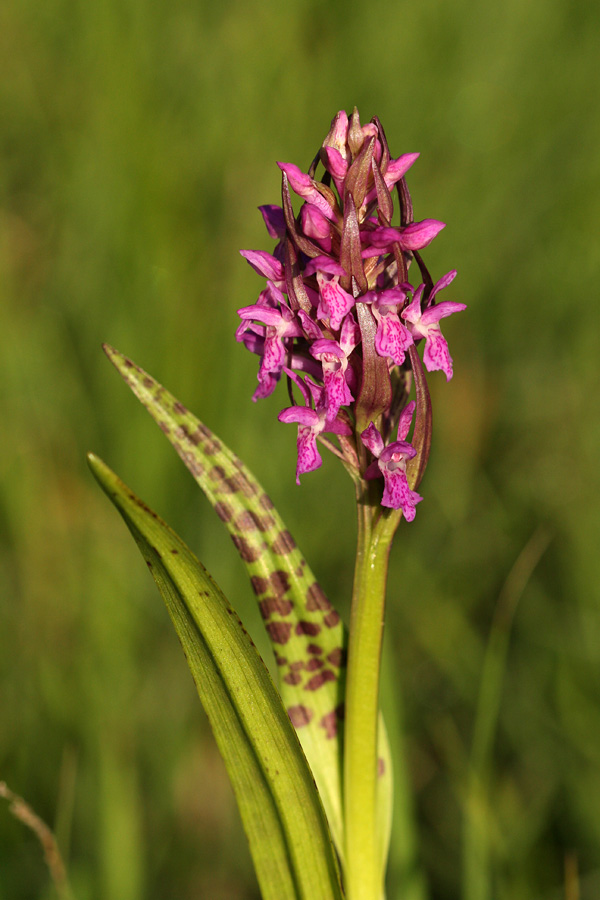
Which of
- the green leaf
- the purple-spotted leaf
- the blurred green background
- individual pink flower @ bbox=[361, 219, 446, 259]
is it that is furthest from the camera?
the blurred green background

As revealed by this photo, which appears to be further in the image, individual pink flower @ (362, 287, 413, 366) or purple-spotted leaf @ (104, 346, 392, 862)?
purple-spotted leaf @ (104, 346, 392, 862)

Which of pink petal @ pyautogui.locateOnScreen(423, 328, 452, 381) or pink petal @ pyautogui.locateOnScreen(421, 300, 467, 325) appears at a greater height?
pink petal @ pyautogui.locateOnScreen(421, 300, 467, 325)

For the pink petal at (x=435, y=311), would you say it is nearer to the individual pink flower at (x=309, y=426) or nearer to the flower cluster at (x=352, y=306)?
the flower cluster at (x=352, y=306)

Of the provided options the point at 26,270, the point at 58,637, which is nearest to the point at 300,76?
the point at 26,270

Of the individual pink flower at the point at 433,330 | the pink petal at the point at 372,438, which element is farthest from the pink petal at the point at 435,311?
the pink petal at the point at 372,438

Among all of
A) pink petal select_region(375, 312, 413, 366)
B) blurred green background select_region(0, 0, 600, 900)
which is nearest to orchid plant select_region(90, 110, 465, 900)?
pink petal select_region(375, 312, 413, 366)

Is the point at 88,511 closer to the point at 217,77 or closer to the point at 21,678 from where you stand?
the point at 21,678

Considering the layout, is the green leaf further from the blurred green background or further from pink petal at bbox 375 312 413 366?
the blurred green background
